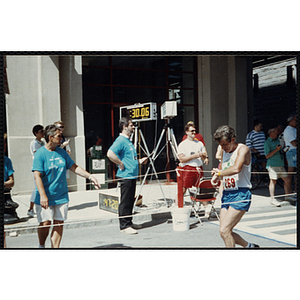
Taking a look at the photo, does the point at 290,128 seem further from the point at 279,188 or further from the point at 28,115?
the point at 28,115

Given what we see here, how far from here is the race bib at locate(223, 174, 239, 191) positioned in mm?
4375

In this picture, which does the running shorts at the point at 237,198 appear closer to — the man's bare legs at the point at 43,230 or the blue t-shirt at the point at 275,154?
the man's bare legs at the point at 43,230

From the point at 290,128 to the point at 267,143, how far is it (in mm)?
764

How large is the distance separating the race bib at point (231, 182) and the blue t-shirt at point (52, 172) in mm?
2135

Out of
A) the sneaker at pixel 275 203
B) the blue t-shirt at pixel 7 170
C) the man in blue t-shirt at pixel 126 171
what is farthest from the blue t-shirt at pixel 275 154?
the blue t-shirt at pixel 7 170

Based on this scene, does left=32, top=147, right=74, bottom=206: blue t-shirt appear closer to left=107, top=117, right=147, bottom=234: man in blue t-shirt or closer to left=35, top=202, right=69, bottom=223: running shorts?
left=35, top=202, right=69, bottom=223: running shorts

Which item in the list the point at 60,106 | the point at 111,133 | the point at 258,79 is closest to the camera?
the point at 111,133

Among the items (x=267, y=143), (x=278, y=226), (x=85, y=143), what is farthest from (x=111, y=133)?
(x=278, y=226)

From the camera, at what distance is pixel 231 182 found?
4406 millimetres

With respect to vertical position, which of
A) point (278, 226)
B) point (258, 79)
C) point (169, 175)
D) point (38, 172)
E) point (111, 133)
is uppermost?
point (258, 79)

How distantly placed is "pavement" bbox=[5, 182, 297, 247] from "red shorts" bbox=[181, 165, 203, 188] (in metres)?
0.71

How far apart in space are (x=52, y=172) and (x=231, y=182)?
2334 mm

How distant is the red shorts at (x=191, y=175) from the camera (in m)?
6.74

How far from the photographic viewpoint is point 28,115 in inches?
294
